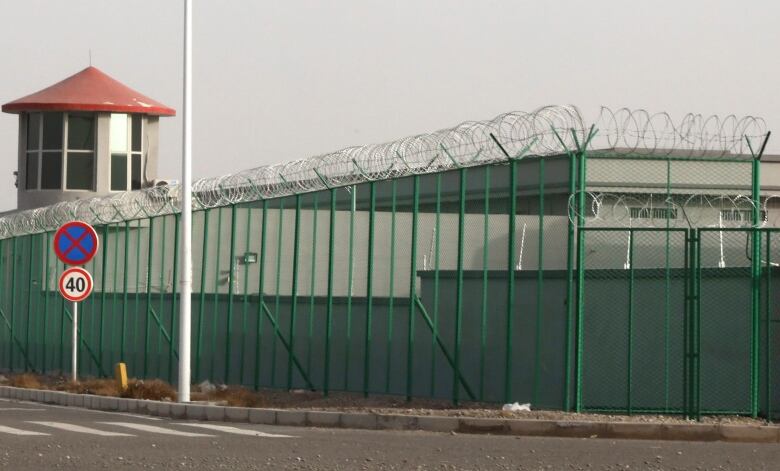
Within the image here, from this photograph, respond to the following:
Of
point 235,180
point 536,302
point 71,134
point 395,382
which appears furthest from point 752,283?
point 71,134

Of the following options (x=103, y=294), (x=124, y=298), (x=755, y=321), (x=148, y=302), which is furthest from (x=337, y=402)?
(x=103, y=294)

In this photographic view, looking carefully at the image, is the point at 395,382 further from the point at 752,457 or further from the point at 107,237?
the point at 107,237

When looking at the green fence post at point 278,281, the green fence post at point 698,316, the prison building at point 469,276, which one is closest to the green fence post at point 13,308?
the prison building at point 469,276

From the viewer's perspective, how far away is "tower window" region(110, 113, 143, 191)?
43.8 meters

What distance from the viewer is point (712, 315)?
55.1 ft

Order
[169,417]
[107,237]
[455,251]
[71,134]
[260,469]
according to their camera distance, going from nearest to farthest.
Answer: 1. [260,469]
2. [169,417]
3. [455,251]
4. [107,237]
5. [71,134]

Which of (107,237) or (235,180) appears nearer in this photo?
(235,180)

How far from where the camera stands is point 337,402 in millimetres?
19531

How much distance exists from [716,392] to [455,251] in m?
4.77

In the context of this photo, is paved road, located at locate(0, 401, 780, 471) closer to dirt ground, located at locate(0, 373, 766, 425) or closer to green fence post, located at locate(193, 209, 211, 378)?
dirt ground, located at locate(0, 373, 766, 425)

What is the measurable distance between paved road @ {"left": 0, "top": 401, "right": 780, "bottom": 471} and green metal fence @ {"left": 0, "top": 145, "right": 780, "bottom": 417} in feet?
7.29

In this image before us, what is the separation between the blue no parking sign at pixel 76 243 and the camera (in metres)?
23.5

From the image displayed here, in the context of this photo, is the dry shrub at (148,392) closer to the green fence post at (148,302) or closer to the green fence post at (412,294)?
the green fence post at (412,294)

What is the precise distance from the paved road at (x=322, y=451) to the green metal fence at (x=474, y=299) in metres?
2.22
